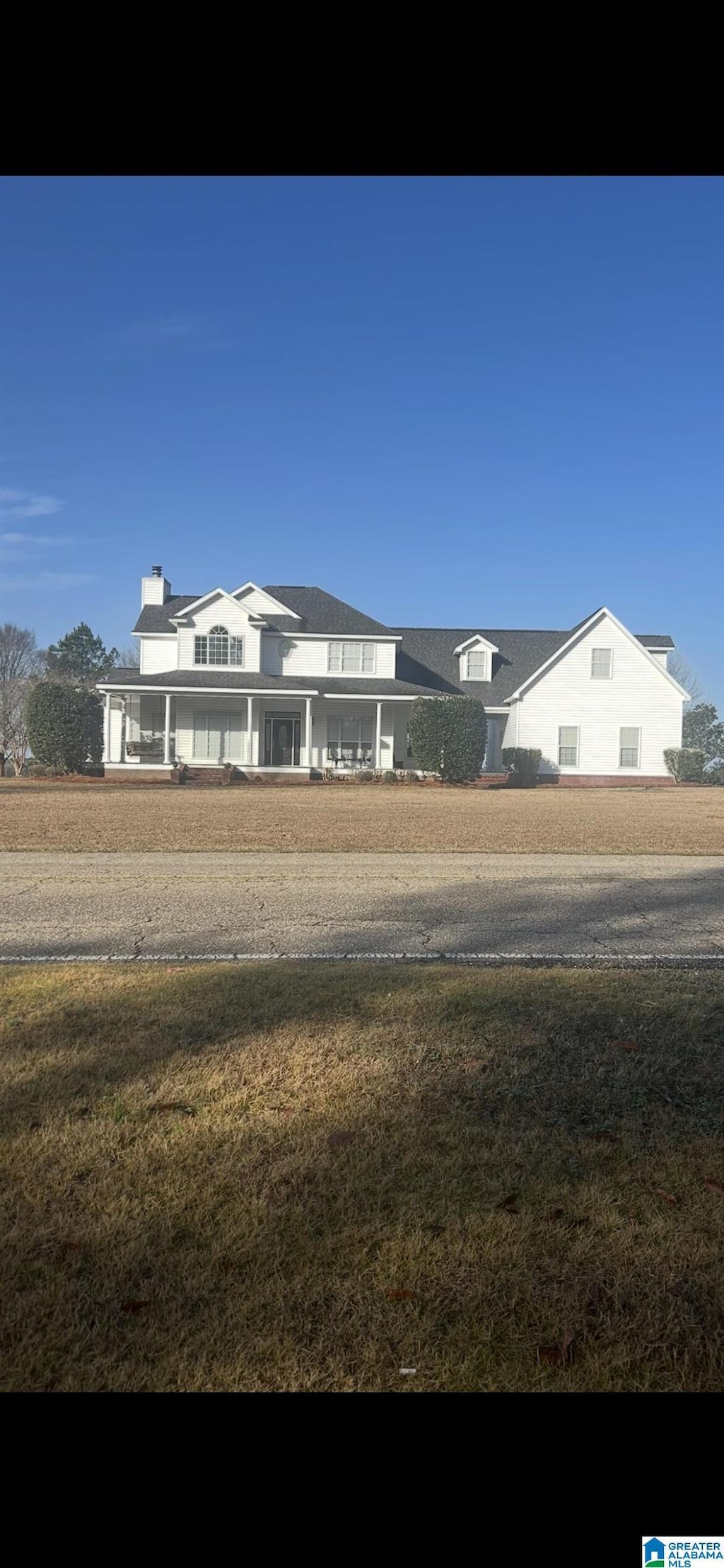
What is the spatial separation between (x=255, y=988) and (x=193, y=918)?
2.73 metres

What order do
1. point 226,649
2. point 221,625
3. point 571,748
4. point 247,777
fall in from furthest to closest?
point 571,748
point 226,649
point 221,625
point 247,777

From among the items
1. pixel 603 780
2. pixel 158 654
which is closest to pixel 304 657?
pixel 158 654

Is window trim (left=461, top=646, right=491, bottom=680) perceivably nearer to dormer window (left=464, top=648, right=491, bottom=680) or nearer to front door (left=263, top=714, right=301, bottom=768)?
dormer window (left=464, top=648, right=491, bottom=680)

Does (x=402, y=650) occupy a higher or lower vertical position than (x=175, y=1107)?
higher

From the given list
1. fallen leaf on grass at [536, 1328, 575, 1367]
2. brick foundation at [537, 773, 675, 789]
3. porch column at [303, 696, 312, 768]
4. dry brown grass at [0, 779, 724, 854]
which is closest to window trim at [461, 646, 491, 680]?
brick foundation at [537, 773, 675, 789]

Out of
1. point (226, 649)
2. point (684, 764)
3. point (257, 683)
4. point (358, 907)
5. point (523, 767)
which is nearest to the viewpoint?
point (358, 907)

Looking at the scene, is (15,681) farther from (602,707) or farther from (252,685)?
(602,707)

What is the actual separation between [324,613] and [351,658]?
7.17 ft

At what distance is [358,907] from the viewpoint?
27.8 feet

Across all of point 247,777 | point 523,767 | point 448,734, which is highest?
point 448,734

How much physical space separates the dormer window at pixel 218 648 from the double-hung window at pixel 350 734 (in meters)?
4.16

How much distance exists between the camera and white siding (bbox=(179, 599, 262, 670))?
36000 millimetres
